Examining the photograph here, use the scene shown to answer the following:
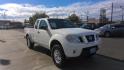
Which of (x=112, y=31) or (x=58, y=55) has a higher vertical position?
(x=58, y=55)

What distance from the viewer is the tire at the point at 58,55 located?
7.50 meters

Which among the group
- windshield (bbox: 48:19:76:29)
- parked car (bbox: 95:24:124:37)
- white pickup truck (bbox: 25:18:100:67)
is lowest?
parked car (bbox: 95:24:124:37)

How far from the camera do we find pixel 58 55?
25.5 feet

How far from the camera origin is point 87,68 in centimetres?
739

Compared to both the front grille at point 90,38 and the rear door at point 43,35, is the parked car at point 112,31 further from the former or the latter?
the front grille at point 90,38

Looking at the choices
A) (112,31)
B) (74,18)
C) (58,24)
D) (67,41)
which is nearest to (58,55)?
(67,41)

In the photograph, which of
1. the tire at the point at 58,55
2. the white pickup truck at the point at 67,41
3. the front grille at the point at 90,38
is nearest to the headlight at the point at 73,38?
the white pickup truck at the point at 67,41

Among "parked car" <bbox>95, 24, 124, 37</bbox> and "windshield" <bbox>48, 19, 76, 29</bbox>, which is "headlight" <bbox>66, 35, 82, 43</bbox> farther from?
"parked car" <bbox>95, 24, 124, 37</bbox>

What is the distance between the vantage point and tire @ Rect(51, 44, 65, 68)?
750cm

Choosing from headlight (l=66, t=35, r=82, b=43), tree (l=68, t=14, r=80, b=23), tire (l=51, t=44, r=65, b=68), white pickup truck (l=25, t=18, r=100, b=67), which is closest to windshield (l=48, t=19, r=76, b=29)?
white pickup truck (l=25, t=18, r=100, b=67)

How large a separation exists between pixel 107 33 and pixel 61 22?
1407 centimetres

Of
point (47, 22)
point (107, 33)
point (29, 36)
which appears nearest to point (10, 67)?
point (47, 22)

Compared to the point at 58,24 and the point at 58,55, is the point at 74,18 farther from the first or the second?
the point at 58,55

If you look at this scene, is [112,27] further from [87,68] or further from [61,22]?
[87,68]
